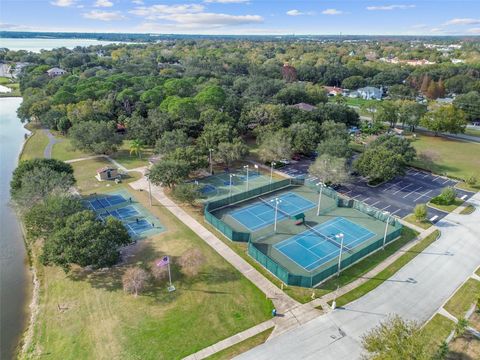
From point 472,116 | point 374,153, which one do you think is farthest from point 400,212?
point 472,116

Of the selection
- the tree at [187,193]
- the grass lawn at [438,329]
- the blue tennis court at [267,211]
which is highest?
the tree at [187,193]

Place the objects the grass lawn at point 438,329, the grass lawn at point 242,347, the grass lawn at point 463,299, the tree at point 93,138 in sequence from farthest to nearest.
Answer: the tree at point 93,138 < the grass lawn at point 463,299 < the grass lawn at point 438,329 < the grass lawn at point 242,347

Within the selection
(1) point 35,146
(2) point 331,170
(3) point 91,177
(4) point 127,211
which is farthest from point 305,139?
(1) point 35,146

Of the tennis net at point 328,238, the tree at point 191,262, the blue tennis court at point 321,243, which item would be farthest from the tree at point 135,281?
the tennis net at point 328,238

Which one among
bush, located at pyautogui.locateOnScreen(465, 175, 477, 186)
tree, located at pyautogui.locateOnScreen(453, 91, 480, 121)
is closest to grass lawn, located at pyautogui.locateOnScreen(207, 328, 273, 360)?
bush, located at pyautogui.locateOnScreen(465, 175, 477, 186)

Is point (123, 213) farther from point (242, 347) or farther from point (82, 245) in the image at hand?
point (242, 347)

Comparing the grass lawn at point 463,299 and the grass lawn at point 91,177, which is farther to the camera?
the grass lawn at point 91,177

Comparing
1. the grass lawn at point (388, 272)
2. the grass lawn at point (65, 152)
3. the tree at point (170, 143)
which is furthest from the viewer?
the grass lawn at point (65, 152)

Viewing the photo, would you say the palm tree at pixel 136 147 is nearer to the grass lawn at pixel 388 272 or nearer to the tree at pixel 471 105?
the grass lawn at pixel 388 272
